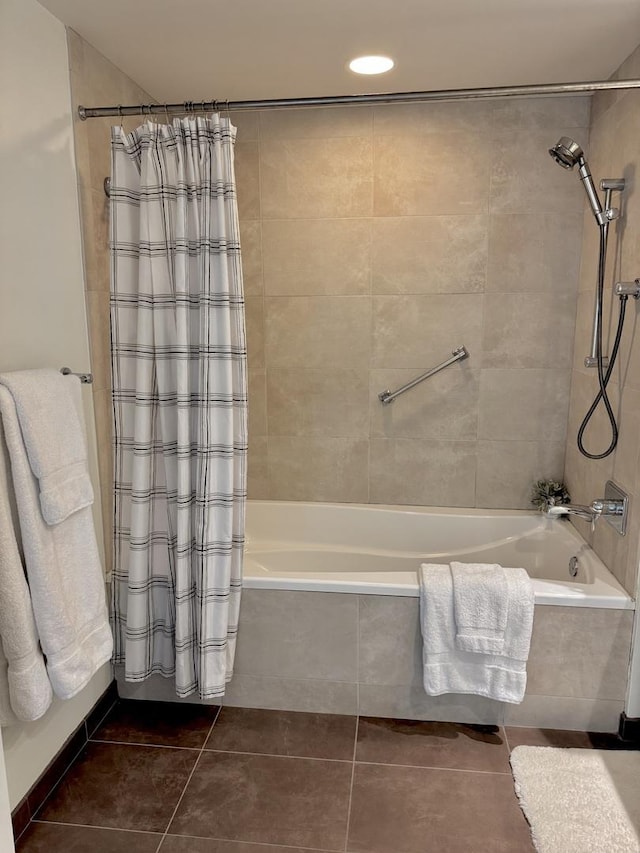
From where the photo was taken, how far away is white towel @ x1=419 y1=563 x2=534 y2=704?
7.27ft

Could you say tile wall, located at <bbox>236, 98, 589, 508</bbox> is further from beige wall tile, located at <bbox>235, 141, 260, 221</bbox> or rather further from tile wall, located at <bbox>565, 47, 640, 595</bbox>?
tile wall, located at <bbox>565, 47, 640, 595</bbox>

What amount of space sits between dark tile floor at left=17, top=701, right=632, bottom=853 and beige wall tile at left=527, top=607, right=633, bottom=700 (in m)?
0.19

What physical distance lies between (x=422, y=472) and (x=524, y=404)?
583 millimetres

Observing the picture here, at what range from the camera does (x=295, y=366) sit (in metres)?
3.18

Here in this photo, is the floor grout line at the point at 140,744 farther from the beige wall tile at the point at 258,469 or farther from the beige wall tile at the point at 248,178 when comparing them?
the beige wall tile at the point at 248,178

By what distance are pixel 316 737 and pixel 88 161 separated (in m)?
2.19

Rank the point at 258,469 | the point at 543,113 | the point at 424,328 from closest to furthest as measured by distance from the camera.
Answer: the point at 543,113 < the point at 424,328 < the point at 258,469

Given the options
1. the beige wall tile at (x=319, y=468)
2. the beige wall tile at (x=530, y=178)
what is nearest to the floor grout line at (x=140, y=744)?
the beige wall tile at (x=319, y=468)

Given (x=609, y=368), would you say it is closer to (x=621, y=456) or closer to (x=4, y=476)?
(x=621, y=456)

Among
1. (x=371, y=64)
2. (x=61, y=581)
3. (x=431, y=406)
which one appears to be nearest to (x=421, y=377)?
(x=431, y=406)

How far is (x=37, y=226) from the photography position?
76.4 inches

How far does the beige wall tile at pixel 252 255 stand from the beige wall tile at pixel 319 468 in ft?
2.45

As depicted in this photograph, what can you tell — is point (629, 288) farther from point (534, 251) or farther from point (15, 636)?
point (15, 636)

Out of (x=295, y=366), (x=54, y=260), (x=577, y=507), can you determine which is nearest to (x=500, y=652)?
(x=577, y=507)
